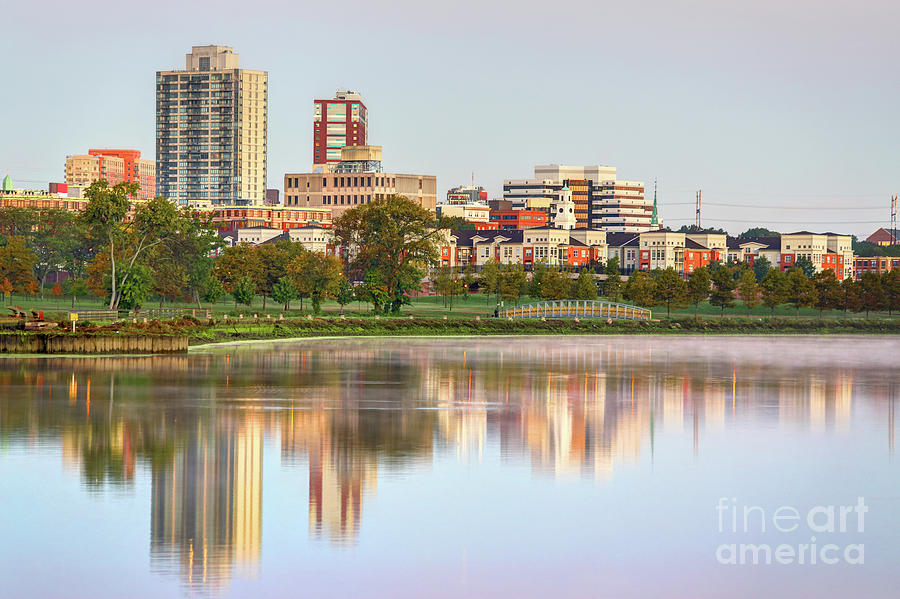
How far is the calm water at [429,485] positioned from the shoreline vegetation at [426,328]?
63.7 feet

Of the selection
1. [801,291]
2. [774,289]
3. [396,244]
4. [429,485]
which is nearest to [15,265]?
[396,244]

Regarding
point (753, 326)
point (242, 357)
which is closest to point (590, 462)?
point (242, 357)

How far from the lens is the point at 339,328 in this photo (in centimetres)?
9612

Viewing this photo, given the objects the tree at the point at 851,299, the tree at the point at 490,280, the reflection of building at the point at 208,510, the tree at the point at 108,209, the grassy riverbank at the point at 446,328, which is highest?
the tree at the point at 108,209

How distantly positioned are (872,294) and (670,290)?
88.1 feet

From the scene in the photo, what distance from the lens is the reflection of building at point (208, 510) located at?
20.3m

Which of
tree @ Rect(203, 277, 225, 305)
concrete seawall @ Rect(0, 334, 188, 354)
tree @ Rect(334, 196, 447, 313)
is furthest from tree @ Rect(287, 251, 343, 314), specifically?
concrete seawall @ Rect(0, 334, 188, 354)

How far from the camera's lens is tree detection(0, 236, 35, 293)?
127 m

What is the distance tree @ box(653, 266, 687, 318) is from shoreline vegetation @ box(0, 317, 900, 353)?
59.7 feet

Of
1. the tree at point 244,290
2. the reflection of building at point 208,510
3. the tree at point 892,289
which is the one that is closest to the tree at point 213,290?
the tree at point 244,290

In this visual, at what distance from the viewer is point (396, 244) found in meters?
122

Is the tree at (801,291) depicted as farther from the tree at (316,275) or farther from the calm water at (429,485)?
the calm water at (429,485)

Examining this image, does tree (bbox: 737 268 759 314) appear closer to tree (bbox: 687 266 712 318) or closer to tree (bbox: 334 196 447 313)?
tree (bbox: 687 266 712 318)

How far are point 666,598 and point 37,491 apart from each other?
14.1 meters
